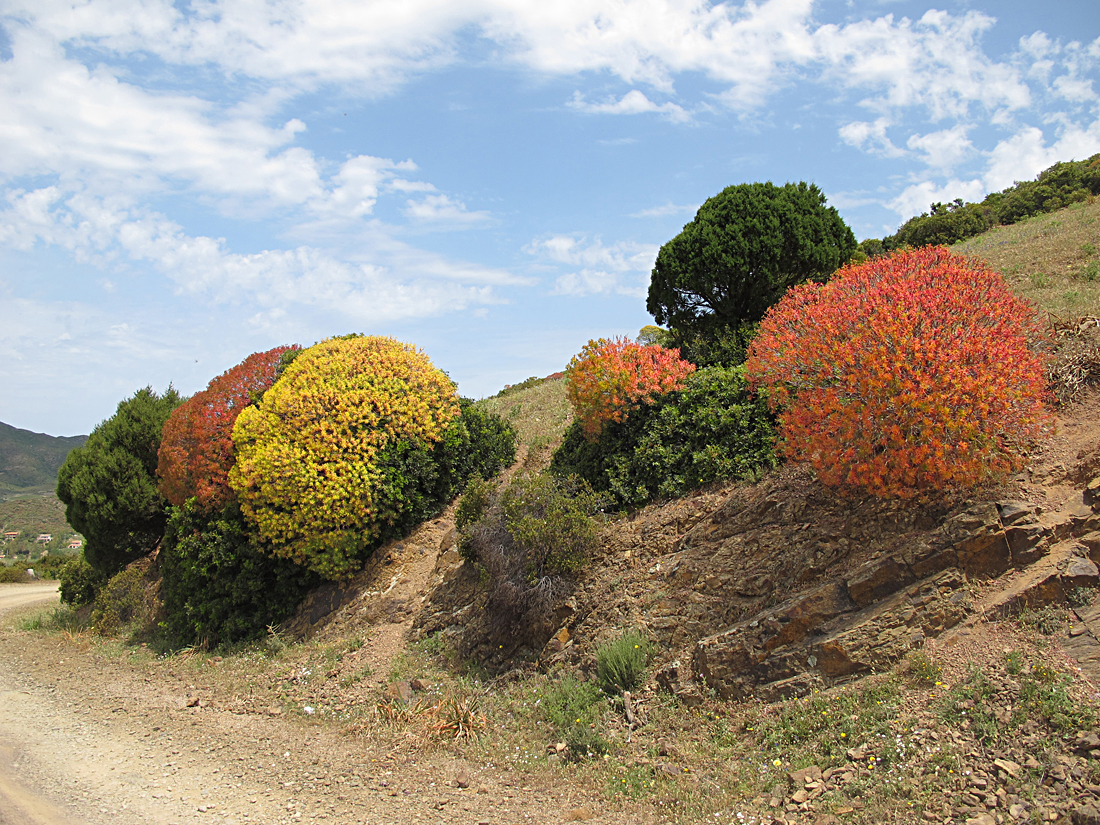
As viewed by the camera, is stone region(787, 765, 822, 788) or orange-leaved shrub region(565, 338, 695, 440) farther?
orange-leaved shrub region(565, 338, 695, 440)

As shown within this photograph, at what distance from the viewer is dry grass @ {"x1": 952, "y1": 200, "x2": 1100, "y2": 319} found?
1039 centimetres

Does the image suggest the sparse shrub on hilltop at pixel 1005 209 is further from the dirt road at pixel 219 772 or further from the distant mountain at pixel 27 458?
the distant mountain at pixel 27 458

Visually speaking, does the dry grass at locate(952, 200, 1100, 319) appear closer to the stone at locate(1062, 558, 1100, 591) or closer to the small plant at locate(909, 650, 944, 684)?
the stone at locate(1062, 558, 1100, 591)

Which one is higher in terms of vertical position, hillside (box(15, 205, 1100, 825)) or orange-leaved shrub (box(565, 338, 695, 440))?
orange-leaved shrub (box(565, 338, 695, 440))

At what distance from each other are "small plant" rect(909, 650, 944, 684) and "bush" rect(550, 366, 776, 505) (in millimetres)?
3323

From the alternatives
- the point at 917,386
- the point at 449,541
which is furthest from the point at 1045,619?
the point at 449,541

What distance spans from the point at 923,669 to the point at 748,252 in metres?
9.61

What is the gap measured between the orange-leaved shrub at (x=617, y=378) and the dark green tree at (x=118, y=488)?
36.9 feet

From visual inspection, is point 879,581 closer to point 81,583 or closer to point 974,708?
point 974,708

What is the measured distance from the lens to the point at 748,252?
534 inches

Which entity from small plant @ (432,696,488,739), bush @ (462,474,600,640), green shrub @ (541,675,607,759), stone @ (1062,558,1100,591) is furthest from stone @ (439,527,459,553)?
stone @ (1062,558,1100,591)

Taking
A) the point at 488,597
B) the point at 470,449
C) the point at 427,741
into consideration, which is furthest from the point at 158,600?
the point at 427,741

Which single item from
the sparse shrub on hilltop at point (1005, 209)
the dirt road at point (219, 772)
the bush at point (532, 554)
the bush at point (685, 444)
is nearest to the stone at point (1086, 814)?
the dirt road at point (219, 772)

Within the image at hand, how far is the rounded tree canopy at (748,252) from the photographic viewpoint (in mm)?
13633
